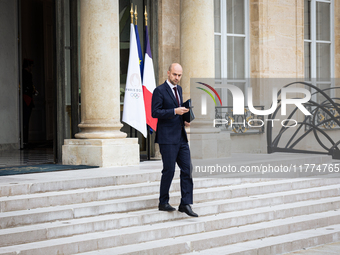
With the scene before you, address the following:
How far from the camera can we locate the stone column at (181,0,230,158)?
10.8 metres

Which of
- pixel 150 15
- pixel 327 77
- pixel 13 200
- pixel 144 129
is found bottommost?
pixel 13 200

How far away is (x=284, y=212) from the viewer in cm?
724

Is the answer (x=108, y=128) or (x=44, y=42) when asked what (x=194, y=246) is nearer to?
(x=108, y=128)

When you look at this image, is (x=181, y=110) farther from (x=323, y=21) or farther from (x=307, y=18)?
(x=323, y=21)

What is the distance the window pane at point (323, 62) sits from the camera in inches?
587

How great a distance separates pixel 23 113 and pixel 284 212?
8.36 meters

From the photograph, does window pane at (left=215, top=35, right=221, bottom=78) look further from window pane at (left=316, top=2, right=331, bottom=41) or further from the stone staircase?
the stone staircase

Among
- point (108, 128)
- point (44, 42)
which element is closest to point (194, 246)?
point (108, 128)

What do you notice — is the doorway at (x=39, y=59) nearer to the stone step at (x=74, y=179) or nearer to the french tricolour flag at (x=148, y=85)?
the french tricolour flag at (x=148, y=85)

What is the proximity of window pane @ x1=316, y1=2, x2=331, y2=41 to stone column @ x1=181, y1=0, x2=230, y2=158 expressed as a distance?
16.6ft

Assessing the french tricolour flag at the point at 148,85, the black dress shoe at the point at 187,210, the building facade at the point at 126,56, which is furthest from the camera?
the french tricolour flag at the point at 148,85

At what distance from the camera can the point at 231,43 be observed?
13.2 meters

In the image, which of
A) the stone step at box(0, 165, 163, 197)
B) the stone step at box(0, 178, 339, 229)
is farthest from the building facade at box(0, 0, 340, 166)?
the stone step at box(0, 178, 339, 229)

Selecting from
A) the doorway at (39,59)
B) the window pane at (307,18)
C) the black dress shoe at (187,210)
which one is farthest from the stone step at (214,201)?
the doorway at (39,59)
